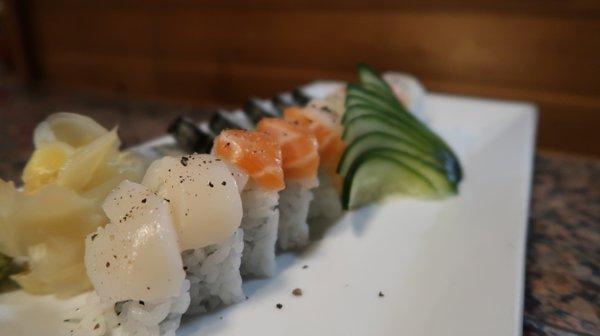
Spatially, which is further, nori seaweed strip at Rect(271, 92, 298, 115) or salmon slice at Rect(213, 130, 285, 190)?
nori seaweed strip at Rect(271, 92, 298, 115)

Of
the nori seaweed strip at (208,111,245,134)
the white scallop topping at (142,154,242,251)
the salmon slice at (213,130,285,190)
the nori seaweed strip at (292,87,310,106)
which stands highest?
the nori seaweed strip at (292,87,310,106)

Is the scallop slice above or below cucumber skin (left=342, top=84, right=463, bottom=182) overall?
below

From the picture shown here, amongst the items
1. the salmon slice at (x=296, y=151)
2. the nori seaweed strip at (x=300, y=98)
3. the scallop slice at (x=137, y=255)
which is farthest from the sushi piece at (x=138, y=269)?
the nori seaweed strip at (x=300, y=98)

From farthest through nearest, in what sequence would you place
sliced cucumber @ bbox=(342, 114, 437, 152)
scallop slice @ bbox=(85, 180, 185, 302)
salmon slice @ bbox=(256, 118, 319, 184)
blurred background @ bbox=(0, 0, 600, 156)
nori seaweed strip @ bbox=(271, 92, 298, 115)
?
1. blurred background @ bbox=(0, 0, 600, 156)
2. nori seaweed strip @ bbox=(271, 92, 298, 115)
3. sliced cucumber @ bbox=(342, 114, 437, 152)
4. salmon slice @ bbox=(256, 118, 319, 184)
5. scallop slice @ bbox=(85, 180, 185, 302)

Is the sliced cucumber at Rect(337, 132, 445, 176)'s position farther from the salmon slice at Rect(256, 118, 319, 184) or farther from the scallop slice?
the scallop slice

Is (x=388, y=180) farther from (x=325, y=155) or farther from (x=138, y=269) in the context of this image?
(x=138, y=269)

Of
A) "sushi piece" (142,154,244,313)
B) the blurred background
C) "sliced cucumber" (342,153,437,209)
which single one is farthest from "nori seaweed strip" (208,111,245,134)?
the blurred background

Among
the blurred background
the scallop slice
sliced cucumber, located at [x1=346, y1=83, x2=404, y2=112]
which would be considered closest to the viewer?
the scallop slice

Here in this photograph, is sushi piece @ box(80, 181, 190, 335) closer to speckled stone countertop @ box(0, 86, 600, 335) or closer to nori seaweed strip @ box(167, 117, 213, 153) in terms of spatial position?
nori seaweed strip @ box(167, 117, 213, 153)
